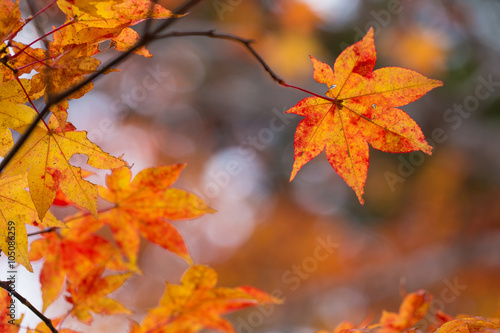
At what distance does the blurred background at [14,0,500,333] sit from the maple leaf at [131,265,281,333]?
9.04 feet

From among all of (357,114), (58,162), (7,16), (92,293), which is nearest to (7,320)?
(92,293)

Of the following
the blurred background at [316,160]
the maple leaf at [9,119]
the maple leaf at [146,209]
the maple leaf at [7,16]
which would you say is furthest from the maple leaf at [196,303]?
the blurred background at [316,160]

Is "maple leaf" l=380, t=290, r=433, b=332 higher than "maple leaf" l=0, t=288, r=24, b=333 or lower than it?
lower

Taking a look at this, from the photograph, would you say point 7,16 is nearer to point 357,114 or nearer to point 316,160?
point 357,114

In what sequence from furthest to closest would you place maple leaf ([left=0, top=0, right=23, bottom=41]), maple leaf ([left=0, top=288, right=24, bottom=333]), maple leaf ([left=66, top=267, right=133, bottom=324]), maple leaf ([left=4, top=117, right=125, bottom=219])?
maple leaf ([left=66, top=267, right=133, bottom=324]), maple leaf ([left=0, top=288, right=24, bottom=333]), maple leaf ([left=4, top=117, right=125, bottom=219]), maple leaf ([left=0, top=0, right=23, bottom=41])

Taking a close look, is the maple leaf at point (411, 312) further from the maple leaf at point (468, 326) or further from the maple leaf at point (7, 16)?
the maple leaf at point (7, 16)

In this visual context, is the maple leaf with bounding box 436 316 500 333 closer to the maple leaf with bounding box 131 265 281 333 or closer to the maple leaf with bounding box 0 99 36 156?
the maple leaf with bounding box 131 265 281 333

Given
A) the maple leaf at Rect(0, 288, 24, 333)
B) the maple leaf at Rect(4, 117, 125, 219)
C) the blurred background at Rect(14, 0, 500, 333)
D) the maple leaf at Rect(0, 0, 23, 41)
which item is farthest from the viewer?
the blurred background at Rect(14, 0, 500, 333)

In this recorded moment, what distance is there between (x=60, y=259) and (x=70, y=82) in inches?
21.3

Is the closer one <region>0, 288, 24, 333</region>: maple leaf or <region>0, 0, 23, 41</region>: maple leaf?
<region>0, 0, 23, 41</region>: maple leaf

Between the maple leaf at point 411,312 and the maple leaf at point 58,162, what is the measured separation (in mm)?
690

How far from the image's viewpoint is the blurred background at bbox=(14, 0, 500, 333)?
4.15 meters

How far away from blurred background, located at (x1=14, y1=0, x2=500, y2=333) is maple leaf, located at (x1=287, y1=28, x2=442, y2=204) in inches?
118

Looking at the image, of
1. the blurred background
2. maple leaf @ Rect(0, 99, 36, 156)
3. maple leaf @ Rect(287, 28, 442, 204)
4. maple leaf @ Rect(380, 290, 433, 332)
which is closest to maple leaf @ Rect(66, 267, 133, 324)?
maple leaf @ Rect(0, 99, 36, 156)
